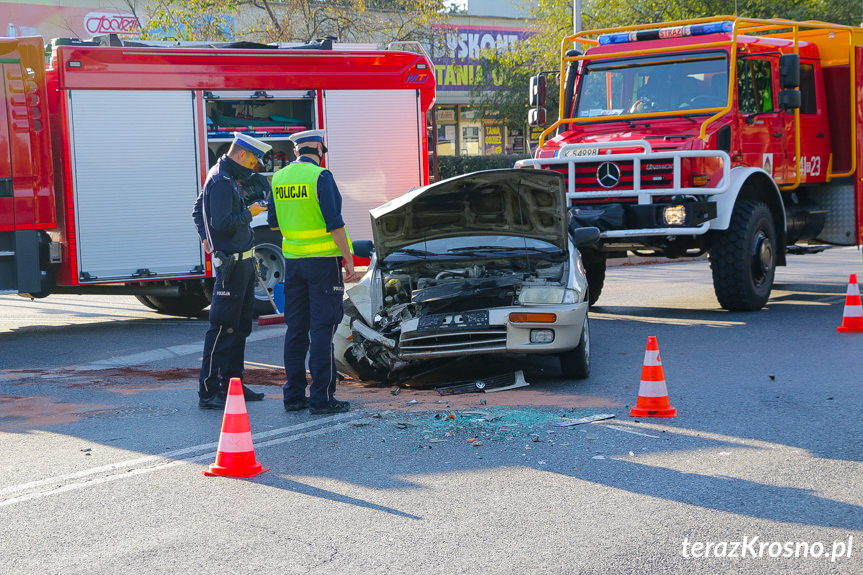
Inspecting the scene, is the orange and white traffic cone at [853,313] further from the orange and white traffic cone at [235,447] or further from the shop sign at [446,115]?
the shop sign at [446,115]

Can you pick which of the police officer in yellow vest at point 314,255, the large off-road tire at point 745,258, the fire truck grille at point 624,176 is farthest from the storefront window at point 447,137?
the police officer in yellow vest at point 314,255

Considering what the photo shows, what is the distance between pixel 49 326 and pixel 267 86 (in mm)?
3809

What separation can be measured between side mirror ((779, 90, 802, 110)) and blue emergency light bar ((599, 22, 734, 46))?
96 cm

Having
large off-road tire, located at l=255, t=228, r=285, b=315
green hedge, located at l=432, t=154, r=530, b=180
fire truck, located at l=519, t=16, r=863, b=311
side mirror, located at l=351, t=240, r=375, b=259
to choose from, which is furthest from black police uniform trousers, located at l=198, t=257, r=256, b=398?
green hedge, located at l=432, t=154, r=530, b=180

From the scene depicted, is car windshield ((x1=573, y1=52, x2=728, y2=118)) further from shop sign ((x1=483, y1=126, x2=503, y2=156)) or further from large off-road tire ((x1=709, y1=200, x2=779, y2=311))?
shop sign ((x1=483, y1=126, x2=503, y2=156))

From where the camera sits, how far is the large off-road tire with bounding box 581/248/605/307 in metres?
12.3

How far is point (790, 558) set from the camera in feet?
13.5

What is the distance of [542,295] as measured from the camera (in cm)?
771

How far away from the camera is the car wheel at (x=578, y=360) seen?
7.81 meters

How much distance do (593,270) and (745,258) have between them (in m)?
2.04

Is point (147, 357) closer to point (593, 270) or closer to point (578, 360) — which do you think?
point (578, 360)

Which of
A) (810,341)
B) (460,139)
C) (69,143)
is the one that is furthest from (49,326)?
(460,139)

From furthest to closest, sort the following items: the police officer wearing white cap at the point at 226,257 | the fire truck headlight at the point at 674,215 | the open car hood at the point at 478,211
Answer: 1. the fire truck headlight at the point at 674,215
2. the open car hood at the point at 478,211
3. the police officer wearing white cap at the point at 226,257

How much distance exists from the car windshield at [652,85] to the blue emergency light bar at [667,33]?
0.27 metres
